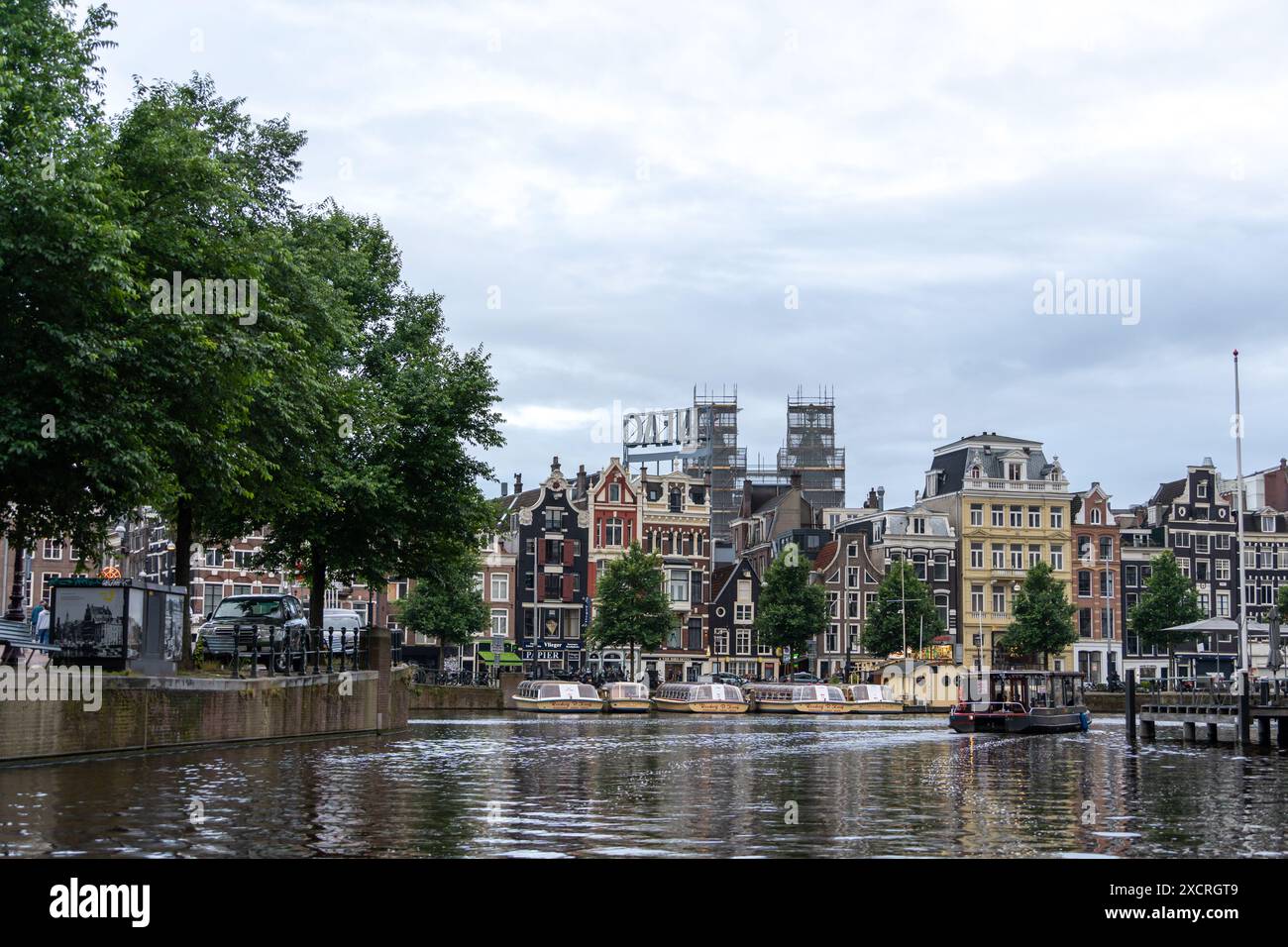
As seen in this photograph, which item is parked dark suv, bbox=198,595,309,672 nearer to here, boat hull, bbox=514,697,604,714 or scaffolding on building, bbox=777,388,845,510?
boat hull, bbox=514,697,604,714

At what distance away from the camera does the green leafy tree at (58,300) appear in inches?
1167

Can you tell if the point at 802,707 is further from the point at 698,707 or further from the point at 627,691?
the point at 627,691

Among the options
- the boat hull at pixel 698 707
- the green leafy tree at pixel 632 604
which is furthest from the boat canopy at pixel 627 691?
the green leafy tree at pixel 632 604

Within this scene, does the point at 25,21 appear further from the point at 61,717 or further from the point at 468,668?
the point at 468,668

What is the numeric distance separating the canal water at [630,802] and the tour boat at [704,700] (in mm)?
44012

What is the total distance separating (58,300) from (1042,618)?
95.0 metres

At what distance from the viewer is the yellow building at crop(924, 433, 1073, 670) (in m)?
126

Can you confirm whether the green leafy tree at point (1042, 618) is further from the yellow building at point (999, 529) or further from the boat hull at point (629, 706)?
the boat hull at point (629, 706)

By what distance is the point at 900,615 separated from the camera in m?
115

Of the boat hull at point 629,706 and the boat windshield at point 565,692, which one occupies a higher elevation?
the boat windshield at point 565,692

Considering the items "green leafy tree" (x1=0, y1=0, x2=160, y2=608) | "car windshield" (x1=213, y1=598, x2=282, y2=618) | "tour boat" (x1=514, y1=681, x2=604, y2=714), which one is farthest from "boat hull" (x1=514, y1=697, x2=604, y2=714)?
"green leafy tree" (x1=0, y1=0, x2=160, y2=608)

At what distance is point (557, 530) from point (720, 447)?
169 ft

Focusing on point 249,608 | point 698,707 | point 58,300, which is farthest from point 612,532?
point 58,300

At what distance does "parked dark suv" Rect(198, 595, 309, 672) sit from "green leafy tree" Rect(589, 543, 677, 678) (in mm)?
56808
